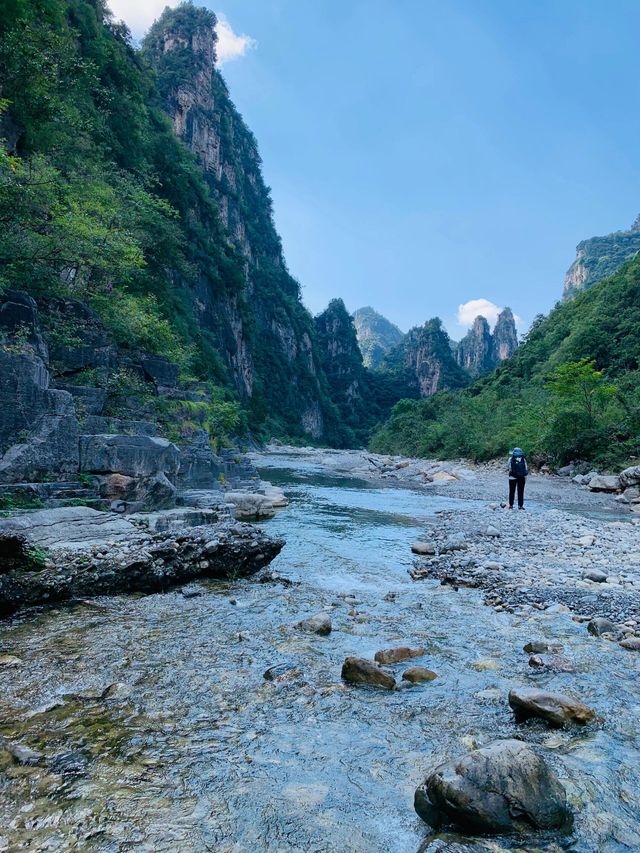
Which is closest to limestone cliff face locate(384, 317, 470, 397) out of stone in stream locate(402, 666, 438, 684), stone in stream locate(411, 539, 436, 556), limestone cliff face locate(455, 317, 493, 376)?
limestone cliff face locate(455, 317, 493, 376)

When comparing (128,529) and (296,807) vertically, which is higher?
(128,529)

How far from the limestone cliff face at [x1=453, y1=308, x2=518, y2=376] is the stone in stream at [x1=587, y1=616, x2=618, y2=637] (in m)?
144

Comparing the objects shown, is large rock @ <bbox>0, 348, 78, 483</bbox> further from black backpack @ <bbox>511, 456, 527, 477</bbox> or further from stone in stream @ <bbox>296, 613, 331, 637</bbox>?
black backpack @ <bbox>511, 456, 527, 477</bbox>

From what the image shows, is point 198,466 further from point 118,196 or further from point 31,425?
point 118,196

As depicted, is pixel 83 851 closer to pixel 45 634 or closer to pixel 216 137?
pixel 45 634

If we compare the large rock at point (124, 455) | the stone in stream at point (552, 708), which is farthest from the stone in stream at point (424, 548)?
the stone in stream at point (552, 708)

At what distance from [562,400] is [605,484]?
8270 mm

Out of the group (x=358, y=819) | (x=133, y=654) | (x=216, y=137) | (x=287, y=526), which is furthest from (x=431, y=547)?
(x=216, y=137)

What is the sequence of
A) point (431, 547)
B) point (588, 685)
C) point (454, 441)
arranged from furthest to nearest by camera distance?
point (454, 441), point (431, 547), point (588, 685)

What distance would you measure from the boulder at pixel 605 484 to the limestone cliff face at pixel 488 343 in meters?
127

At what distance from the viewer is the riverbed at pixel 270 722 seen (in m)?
2.54

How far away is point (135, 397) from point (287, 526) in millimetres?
5098

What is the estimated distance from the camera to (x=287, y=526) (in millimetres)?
12523

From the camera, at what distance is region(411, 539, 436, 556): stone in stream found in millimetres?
9758
